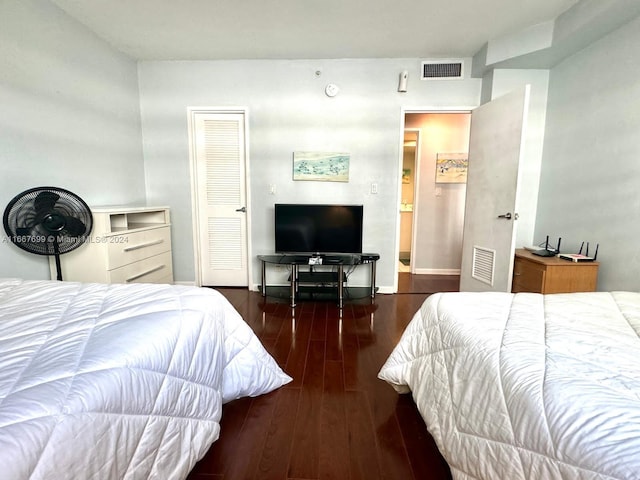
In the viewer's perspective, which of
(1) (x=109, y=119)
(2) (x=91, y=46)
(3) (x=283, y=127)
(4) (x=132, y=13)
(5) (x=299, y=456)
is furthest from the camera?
(3) (x=283, y=127)

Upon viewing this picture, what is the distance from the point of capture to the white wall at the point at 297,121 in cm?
312

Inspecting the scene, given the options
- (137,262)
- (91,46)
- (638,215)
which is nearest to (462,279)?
(638,215)

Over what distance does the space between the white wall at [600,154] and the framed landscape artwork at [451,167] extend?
1.39 m

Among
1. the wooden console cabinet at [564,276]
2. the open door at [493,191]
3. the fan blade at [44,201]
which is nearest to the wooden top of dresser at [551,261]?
the wooden console cabinet at [564,276]

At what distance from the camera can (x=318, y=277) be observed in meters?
3.30

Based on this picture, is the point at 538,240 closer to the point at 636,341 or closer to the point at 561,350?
the point at 636,341

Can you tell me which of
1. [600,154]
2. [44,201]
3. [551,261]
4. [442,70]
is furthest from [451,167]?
[44,201]

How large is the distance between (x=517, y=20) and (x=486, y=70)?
0.54m

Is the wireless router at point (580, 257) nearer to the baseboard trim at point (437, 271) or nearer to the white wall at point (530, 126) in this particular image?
the white wall at point (530, 126)

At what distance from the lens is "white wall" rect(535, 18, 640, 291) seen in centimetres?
208

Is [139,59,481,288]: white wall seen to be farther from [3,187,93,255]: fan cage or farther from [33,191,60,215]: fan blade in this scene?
[33,191,60,215]: fan blade

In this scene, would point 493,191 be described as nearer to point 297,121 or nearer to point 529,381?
point 297,121

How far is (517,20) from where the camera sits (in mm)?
2418

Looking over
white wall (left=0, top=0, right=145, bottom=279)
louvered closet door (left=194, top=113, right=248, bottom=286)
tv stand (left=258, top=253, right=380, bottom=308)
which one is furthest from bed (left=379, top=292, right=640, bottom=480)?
white wall (left=0, top=0, right=145, bottom=279)
